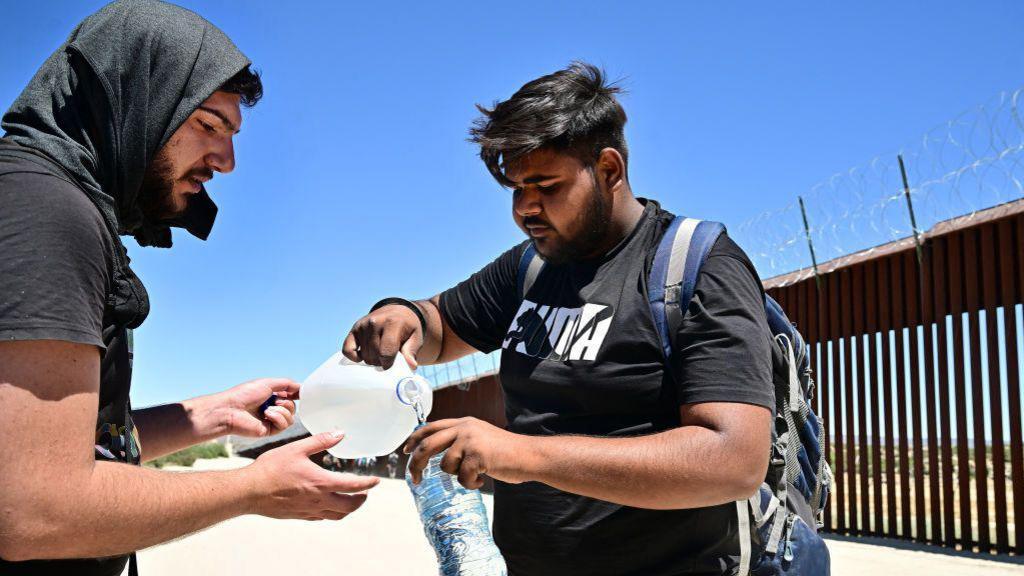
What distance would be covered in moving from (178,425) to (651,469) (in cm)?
165

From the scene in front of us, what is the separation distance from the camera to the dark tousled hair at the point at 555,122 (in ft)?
8.65

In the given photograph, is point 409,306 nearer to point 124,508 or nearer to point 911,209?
point 124,508

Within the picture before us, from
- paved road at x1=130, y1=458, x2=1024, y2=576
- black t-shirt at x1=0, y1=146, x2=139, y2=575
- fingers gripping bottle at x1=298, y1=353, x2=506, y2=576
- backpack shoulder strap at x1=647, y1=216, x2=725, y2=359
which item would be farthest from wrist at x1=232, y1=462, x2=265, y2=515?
paved road at x1=130, y1=458, x2=1024, y2=576

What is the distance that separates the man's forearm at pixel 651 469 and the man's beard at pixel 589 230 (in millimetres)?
771

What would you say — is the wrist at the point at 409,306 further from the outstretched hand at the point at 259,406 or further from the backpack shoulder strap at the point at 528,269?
the outstretched hand at the point at 259,406

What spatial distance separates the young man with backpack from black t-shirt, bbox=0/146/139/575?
783 mm

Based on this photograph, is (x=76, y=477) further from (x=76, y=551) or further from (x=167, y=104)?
(x=167, y=104)

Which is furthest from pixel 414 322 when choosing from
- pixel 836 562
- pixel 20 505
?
pixel 836 562

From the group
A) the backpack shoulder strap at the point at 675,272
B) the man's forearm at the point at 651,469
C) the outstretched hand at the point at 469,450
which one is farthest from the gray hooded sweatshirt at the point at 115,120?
→ the backpack shoulder strap at the point at 675,272

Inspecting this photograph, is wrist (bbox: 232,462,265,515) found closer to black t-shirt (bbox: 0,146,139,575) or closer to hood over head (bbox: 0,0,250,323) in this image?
black t-shirt (bbox: 0,146,139,575)

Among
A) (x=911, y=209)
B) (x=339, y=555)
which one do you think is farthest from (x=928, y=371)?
(x=339, y=555)

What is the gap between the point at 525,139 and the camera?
8.57 ft

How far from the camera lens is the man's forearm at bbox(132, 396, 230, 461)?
9.18ft

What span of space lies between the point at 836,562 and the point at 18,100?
285 inches
